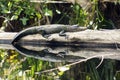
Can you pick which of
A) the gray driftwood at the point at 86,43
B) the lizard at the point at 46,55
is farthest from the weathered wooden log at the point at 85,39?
the lizard at the point at 46,55

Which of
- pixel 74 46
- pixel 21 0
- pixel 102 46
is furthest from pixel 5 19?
pixel 102 46

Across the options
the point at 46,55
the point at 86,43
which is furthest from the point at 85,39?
the point at 46,55

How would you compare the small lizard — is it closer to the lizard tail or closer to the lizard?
the lizard tail

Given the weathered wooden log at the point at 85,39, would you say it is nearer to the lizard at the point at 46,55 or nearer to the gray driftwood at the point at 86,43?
the gray driftwood at the point at 86,43

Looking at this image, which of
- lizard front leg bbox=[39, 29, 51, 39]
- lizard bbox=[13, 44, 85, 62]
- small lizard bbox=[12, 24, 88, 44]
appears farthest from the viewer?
lizard front leg bbox=[39, 29, 51, 39]

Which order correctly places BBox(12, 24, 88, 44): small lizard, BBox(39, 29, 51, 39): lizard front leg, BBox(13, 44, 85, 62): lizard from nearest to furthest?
BBox(13, 44, 85, 62): lizard → BBox(12, 24, 88, 44): small lizard → BBox(39, 29, 51, 39): lizard front leg

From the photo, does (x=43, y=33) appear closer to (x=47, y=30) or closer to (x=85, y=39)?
(x=47, y=30)

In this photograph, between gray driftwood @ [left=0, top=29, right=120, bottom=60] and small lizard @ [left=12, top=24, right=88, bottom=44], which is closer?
gray driftwood @ [left=0, top=29, right=120, bottom=60]

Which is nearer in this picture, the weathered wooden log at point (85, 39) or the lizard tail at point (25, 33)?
the weathered wooden log at point (85, 39)

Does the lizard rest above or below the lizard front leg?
below

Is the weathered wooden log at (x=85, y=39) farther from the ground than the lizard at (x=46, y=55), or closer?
farther from the ground

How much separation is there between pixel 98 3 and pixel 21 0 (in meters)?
1.09

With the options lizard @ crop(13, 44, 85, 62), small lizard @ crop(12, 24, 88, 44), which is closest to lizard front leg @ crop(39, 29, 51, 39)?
small lizard @ crop(12, 24, 88, 44)

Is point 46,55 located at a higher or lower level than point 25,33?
lower
